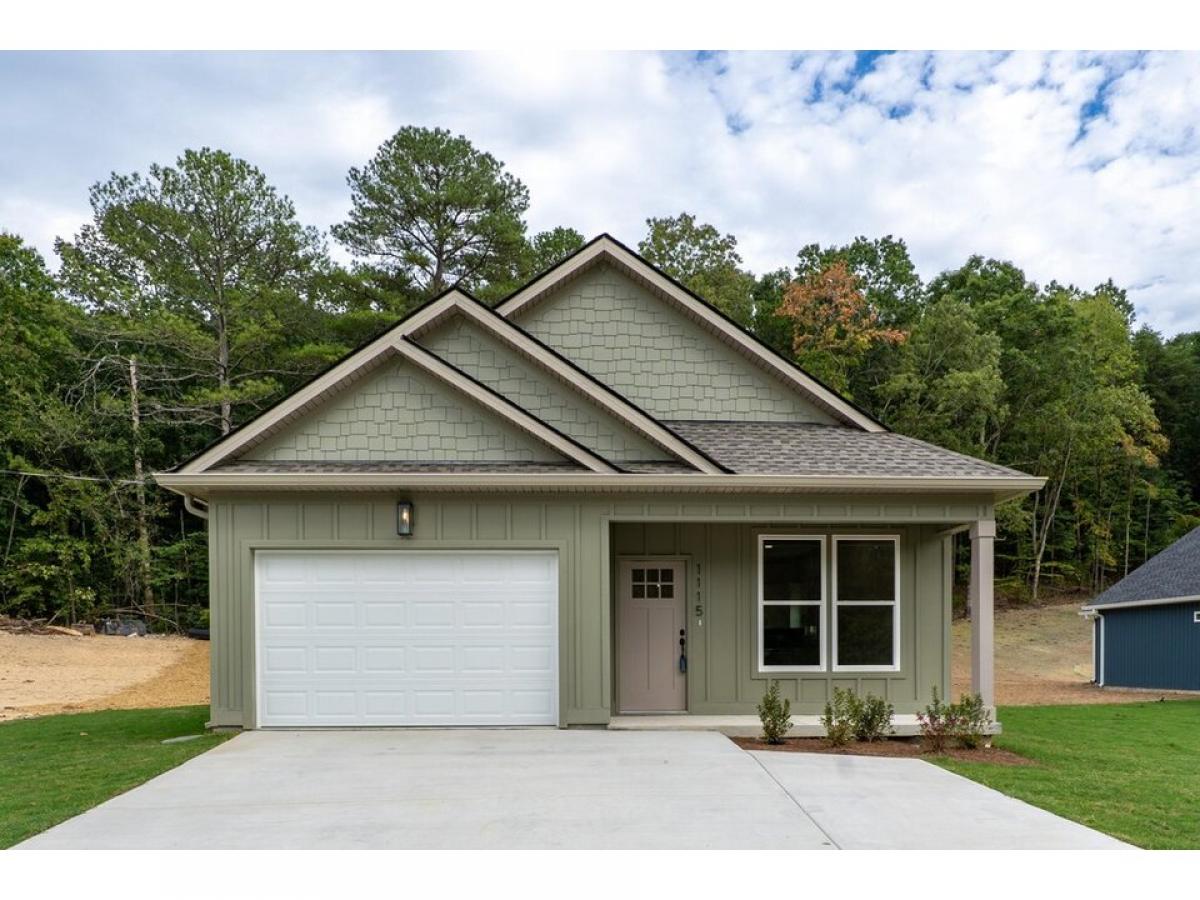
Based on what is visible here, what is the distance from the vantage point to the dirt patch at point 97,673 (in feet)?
49.2

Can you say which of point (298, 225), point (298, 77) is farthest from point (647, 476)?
point (298, 225)

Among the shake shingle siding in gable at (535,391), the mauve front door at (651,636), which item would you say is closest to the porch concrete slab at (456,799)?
the mauve front door at (651,636)

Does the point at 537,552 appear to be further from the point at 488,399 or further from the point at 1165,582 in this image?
the point at 1165,582

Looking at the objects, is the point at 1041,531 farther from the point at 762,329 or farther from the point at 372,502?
the point at 372,502

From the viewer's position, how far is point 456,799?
6.55 metres

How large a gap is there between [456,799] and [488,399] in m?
4.64

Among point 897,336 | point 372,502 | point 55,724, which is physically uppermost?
point 897,336

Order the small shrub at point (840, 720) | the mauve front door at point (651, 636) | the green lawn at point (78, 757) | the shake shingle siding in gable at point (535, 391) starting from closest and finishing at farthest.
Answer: the green lawn at point (78, 757)
the small shrub at point (840, 720)
the shake shingle siding in gable at point (535, 391)
the mauve front door at point (651, 636)

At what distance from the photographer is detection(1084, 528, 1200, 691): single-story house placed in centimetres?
1853

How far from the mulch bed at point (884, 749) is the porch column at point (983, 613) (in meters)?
0.74

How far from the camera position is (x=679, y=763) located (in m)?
7.83

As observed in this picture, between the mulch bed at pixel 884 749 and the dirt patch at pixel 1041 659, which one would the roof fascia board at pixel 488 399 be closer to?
the mulch bed at pixel 884 749

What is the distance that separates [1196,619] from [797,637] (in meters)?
13.3

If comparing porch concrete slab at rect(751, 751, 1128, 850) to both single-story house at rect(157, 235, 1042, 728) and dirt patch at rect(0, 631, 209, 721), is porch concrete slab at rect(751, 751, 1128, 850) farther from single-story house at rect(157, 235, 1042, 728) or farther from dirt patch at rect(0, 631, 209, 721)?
dirt patch at rect(0, 631, 209, 721)
